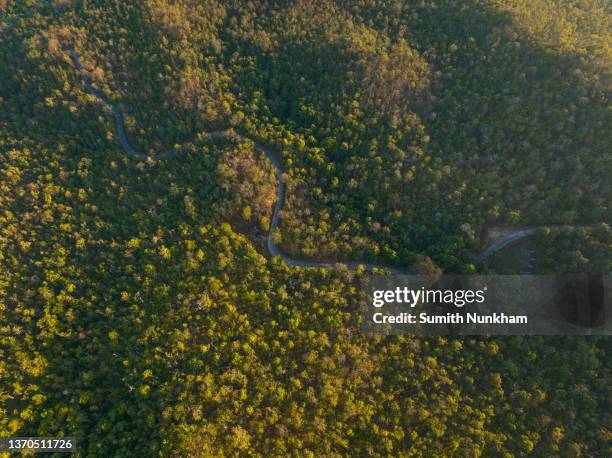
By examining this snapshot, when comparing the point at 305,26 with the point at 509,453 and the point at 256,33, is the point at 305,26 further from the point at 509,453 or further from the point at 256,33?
the point at 509,453

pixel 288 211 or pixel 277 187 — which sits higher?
pixel 277 187

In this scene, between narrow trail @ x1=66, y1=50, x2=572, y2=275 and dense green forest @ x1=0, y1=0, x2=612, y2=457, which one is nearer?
dense green forest @ x1=0, y1=0, x2=612, y2=457

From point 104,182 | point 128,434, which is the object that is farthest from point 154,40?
point 128,434

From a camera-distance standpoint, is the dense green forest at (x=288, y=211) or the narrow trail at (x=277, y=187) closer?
the dense green forest at (x=288, y=211)

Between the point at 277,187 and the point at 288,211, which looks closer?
the point at 288,211
